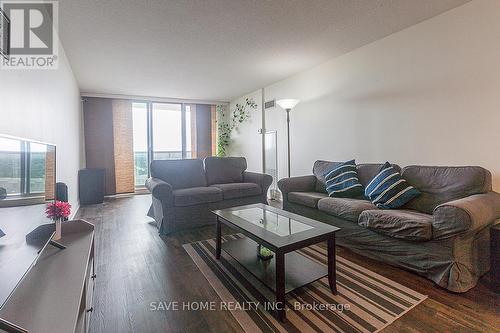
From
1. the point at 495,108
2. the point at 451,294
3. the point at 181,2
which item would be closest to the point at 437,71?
the point at 495,108

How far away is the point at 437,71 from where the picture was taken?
256 centimetres

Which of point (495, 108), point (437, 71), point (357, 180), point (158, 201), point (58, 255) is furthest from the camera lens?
point (158, 201)

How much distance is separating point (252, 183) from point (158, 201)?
144 cm

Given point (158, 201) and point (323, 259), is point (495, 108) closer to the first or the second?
point (323, 259)

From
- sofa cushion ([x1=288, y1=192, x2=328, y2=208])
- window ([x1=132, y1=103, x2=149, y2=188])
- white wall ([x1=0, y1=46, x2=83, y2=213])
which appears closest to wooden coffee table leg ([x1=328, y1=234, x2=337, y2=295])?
sofa cushion ([x1=288, y1=192, x2=328, y2=208])

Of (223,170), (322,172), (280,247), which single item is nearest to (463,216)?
(280,247)

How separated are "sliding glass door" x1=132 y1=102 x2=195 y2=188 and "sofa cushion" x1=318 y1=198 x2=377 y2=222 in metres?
4.52

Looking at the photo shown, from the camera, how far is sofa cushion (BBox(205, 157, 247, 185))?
3.99m

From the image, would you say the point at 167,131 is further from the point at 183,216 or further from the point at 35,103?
the point at 35,103

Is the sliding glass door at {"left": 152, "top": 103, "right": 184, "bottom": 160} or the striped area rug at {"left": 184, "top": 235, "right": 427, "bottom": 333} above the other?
the sliding glass door at {"left": 152, "top": 103, "right": 184, "bottom": 160}

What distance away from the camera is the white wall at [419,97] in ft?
7.32

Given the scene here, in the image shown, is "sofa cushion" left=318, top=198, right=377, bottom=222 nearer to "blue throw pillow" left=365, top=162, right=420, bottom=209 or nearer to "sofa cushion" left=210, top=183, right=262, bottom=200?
"blue throw pillow" left=365, top=162, right=420, bottom=209

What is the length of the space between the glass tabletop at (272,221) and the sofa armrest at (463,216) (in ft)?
3.03

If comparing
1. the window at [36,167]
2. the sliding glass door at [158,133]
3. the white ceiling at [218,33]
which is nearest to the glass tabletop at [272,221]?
the window at [36,167]
